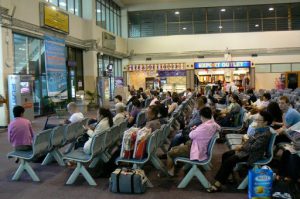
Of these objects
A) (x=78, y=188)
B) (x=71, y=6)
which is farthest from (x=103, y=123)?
(x=71, y=6)

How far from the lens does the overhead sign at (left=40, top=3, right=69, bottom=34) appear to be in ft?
46.4

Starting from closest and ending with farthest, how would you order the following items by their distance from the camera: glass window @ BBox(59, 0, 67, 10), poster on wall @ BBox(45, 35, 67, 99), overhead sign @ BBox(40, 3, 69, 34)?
overhead sign @ BBox(40, 3, 69, 34), poster on wall @ BBox(45, 35, 67, 99), glass window @ BBox(59, 0, 67, 10)

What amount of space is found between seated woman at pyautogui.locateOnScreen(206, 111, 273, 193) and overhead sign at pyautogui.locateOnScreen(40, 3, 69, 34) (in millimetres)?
11361

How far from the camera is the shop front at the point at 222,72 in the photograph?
24453 millimetres

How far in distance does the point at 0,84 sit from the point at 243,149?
9286 mm

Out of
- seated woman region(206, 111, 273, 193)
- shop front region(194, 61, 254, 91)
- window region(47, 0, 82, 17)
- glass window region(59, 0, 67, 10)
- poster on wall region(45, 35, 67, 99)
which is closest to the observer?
seated woman region(206, 111, 273, 193)

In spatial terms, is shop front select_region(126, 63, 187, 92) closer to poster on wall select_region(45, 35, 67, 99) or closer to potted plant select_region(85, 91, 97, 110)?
potted plant select_region(85, 91, 97, 110)

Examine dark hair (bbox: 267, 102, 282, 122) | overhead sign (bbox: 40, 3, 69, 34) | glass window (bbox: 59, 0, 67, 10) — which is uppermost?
glass window (bbox: 59, 0, 67, 10)

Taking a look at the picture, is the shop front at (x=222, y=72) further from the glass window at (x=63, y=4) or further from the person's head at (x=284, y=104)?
the person's head at (x=284, y=104)

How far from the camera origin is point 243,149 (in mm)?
4797

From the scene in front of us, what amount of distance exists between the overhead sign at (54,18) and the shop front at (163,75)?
9.58m

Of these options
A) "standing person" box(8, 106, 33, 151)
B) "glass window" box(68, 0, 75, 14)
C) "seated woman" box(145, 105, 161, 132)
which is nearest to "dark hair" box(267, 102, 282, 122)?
"seated woman" box(145, 105, 161, 132)

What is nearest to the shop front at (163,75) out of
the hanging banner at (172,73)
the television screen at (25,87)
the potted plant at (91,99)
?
the hanging banner at (172,73)

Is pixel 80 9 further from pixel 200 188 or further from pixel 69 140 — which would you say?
pixel 200 188
